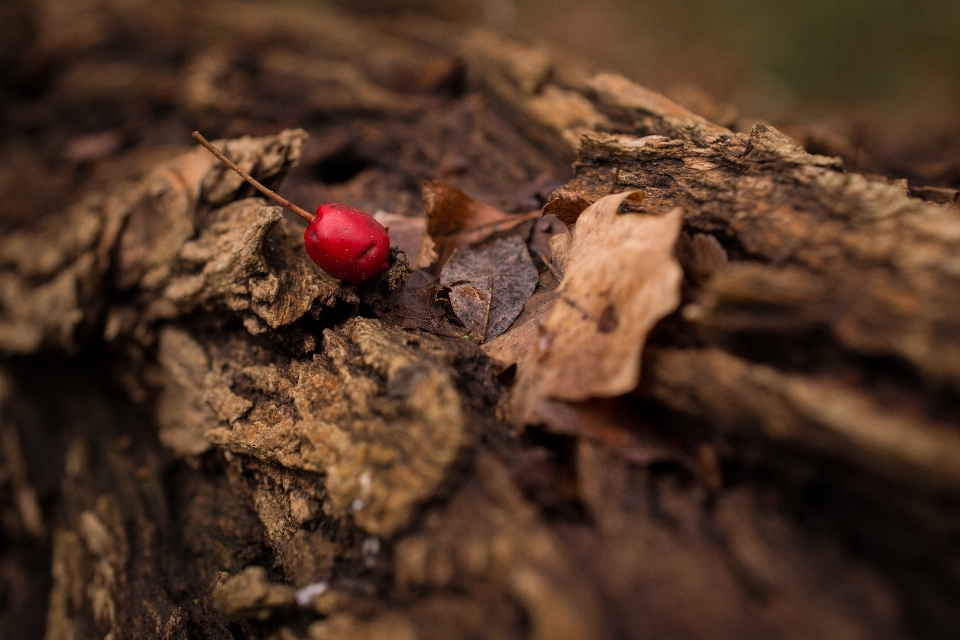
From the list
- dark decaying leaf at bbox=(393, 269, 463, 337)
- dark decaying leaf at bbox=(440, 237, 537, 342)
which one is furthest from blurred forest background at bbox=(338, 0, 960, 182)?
dark decaying leaf at bbox=(393, 269, 463, 337)

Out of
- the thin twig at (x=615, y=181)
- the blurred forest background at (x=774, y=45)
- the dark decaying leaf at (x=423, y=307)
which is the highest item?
the blurred forest background at (x=774, y=45)

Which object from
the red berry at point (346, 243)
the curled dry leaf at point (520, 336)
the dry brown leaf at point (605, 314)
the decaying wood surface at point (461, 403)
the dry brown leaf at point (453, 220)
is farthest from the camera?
the dry brown leaf at point (453, 220)

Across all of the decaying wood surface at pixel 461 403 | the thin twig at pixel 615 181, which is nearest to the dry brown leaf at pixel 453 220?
the decaying wood surface at pixel 461 403

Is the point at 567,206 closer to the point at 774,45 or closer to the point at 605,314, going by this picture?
the point at 605,314

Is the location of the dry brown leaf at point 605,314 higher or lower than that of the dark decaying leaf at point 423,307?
higher

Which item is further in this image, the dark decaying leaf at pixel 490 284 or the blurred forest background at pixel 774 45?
the blurred forest background at pixel 774 45

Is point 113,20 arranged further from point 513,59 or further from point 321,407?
point 321,407

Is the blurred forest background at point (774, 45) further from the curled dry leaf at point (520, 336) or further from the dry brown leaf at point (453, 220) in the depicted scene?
the curled dry leaf at point (520, 336)
